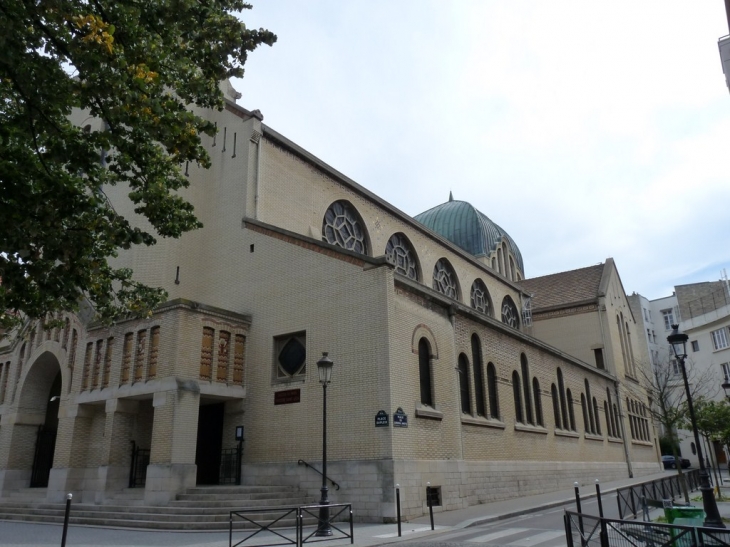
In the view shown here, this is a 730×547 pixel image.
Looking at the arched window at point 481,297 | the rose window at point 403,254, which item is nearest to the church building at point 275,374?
the rose window at point 403,254

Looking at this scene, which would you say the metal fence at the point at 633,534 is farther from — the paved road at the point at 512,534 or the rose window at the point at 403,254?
the rose window at the point at 403,254

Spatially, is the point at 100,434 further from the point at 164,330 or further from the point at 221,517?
the point at 221,517

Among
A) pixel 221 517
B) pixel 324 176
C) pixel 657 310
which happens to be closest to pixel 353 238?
pixel 324 176

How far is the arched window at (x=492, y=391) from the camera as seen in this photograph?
22234 mm

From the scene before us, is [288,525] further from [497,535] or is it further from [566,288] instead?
[566,288]

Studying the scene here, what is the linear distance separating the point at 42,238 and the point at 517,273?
42381 mm

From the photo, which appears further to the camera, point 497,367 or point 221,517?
point 497,367

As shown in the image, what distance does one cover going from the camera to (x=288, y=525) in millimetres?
14352

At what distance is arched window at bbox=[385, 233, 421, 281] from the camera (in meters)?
29.5

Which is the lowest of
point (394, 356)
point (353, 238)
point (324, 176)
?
point (394, 356)

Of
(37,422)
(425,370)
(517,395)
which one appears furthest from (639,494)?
(37,422)

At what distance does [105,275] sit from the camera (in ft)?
38.9

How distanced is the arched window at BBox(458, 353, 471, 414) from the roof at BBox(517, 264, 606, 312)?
24.0 m

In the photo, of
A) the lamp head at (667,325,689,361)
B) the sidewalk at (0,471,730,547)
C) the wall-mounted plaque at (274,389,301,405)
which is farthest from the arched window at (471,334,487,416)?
the lamp head at (667,325,689,361)
